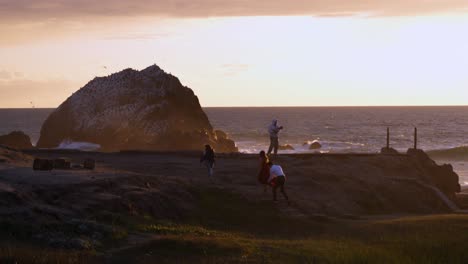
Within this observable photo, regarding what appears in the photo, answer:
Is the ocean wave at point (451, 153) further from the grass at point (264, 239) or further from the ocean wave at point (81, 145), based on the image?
the grass at point (264, 239)

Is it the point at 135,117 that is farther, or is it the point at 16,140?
the point at 135,117

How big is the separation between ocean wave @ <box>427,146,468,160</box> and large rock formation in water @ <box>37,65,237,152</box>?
74.6 feet

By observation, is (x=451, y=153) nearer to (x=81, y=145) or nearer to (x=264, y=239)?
(x=81, y=145)

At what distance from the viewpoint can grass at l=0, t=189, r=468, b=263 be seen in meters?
17.9

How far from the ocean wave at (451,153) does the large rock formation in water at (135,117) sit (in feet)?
74.6

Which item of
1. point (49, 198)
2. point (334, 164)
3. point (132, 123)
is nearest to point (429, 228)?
point (49, 198)

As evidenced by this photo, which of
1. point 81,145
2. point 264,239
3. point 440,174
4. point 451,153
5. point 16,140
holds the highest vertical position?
point 16,140

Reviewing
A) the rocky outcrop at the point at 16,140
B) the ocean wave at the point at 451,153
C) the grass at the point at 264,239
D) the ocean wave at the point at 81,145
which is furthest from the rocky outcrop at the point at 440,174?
the ocean wave at the point at 451,153

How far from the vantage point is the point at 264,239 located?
74.6ft

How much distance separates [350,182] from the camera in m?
35.5

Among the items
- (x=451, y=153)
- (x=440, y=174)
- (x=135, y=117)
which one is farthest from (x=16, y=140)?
(x=451, y=153)

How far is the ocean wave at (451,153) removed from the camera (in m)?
81.8

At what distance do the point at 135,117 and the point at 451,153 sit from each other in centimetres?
3393

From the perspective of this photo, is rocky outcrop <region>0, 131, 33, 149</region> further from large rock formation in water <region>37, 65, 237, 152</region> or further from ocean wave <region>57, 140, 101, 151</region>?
large rock formation in water <region>37, 65, 237, 152</region>
